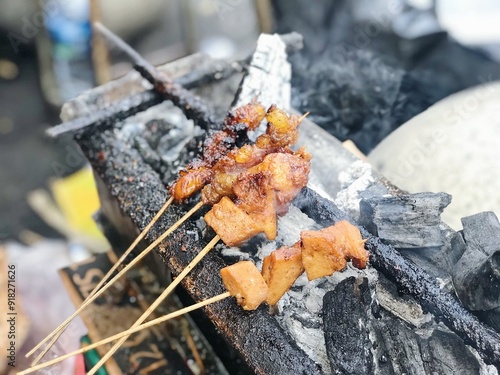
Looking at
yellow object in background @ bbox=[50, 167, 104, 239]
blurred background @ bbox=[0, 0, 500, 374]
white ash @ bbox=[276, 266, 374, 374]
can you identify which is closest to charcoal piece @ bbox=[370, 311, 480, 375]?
white ash @ bbox=[276, 266, 374, 374]

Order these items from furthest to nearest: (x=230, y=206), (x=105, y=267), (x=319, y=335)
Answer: (x=105, y=267) → (x=230, y=206) → (x=319, y=335)

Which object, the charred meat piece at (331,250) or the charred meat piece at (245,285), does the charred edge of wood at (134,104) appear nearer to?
the charred meat piece at (245,285)

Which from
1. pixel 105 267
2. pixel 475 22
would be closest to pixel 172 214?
pixel 105 267

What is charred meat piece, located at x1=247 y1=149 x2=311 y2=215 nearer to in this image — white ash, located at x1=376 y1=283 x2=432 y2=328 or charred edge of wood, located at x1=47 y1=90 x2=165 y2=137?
white ash, located at x1=376 y1=283 x2=432 y2=328

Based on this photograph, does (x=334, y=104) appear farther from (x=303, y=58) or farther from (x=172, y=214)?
(x=172, y=214)

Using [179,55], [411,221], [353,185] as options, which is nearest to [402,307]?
[411,221]
